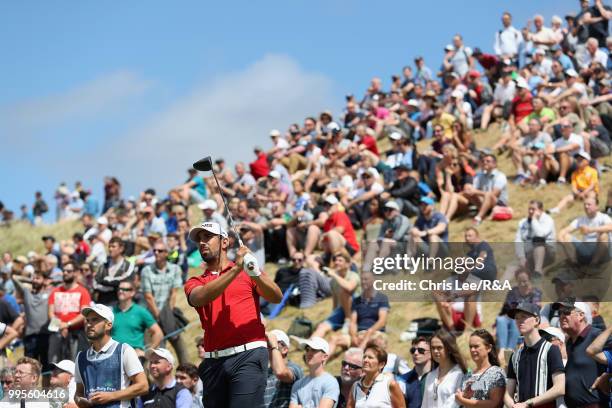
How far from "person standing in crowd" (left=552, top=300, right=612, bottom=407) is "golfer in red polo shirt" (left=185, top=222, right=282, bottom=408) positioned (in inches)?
110

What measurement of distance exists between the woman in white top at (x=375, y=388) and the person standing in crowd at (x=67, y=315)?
577 centimetres

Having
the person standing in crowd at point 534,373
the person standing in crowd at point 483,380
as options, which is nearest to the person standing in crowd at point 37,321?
the person standing in crowd at point 483,380

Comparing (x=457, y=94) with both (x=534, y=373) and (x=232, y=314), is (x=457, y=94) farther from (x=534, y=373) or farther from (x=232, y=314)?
(x=232, y=314)

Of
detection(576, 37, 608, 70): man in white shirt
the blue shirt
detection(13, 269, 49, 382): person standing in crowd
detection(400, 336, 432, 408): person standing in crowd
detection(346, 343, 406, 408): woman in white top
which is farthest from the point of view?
detection(576, 37, 608, 70): man in white shirt

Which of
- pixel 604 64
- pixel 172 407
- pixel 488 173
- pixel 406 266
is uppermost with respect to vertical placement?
pixel 604 64

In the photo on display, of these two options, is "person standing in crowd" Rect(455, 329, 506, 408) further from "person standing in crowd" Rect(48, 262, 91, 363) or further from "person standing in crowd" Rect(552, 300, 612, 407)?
"person standing in crowd" Rect(48, 262, 91, 363)

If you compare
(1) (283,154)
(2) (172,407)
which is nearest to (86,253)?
(1) (283,154)

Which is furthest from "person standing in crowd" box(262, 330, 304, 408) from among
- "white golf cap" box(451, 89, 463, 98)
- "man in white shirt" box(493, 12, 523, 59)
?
"man in white shirt" box(493, 12, 523, 59)

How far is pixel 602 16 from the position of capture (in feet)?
83.4

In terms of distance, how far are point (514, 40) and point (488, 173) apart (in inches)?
351

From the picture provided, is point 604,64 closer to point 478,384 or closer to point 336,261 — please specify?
point 336,261

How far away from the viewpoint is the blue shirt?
17.5 m

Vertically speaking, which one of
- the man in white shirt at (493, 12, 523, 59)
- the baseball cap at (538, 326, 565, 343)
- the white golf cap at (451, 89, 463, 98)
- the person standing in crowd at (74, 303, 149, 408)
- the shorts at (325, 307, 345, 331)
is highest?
the man in white shirt at (493, 12, 523, 59)

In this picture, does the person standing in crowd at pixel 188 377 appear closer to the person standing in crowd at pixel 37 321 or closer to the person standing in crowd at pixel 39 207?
the person standing in crowd at pixel 37 321
